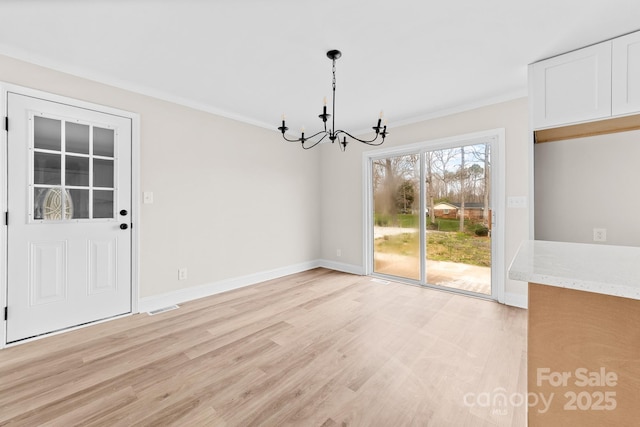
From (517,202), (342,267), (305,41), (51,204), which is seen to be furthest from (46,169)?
(517,202)

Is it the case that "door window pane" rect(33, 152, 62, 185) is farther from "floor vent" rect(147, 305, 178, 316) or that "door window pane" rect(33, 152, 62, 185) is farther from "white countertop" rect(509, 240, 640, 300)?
"white countertop" rect(509, 240, 640, 300)

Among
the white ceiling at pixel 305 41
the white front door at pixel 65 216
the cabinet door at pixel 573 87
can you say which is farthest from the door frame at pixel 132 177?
the cabinet door at pixel 573 87

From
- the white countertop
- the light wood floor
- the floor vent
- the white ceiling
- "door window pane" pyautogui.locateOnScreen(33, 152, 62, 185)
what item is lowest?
the light wood floor

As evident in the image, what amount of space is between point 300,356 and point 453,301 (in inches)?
83.3

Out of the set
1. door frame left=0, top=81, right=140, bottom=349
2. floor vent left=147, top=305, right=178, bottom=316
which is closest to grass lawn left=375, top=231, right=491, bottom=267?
floor vent left=147, top=305, right=178, bottom=316

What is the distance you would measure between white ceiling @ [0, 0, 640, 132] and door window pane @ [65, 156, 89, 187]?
0.83 m

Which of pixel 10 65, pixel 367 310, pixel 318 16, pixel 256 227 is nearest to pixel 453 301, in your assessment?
pixel 367 310

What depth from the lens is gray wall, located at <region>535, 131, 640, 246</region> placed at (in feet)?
7.38

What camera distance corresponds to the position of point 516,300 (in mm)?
3068

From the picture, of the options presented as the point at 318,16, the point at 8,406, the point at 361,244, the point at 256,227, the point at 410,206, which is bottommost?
the point at 8,406

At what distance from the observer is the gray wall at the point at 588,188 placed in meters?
2.25

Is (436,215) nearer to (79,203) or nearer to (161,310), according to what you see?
(161,310)

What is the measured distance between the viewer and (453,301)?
10.7 feet

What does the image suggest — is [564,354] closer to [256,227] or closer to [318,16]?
[318,16]
